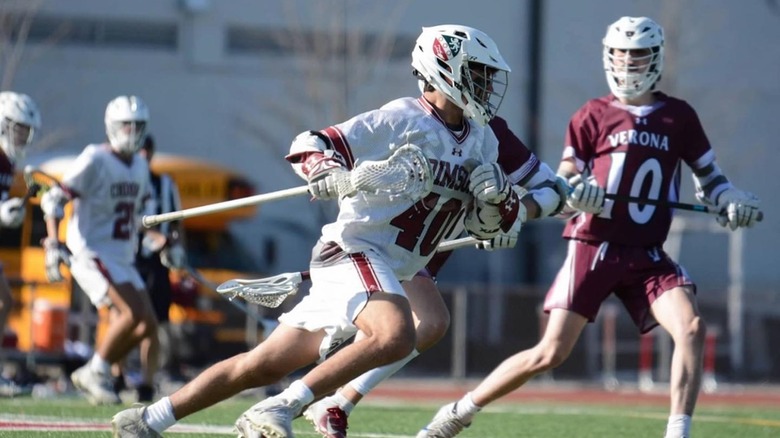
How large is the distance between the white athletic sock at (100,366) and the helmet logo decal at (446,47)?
17.4 feet

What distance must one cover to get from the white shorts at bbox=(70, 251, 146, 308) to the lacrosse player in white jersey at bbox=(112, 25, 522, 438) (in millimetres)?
4969

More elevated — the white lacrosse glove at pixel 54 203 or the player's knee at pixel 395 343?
the white lacrosse glove at pixel 54 203

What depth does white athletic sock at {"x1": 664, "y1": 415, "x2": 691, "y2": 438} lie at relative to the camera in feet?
24.5

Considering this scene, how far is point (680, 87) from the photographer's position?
2600cm

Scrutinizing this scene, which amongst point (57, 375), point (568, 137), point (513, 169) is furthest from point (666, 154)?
point (57, 375)

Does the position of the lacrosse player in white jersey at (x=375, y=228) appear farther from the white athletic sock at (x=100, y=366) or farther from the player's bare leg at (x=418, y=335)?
the white athletic sock at (x=100, y=366)

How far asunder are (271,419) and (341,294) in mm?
607

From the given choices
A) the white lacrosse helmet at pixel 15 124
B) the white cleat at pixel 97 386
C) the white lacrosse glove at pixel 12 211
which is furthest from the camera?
the white lacrosse helmet at pixel 15 124

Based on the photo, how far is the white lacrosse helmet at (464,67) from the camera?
649 centimetres

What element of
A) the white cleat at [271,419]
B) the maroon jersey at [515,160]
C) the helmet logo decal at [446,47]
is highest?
the helmet logo decal at [446,47]

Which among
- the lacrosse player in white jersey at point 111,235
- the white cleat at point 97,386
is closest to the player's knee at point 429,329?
the white cleat at point 97,386

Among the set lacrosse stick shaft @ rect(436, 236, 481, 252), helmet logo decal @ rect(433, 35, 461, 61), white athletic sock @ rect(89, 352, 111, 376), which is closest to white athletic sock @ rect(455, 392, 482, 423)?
A: lacrosse stick shaft @ rect(436, 236, 481, 252)

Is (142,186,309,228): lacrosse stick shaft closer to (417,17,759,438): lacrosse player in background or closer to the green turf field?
the green turf field

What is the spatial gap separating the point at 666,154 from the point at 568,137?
53 cm
